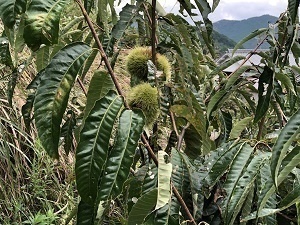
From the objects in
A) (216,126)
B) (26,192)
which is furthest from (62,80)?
(26,192)

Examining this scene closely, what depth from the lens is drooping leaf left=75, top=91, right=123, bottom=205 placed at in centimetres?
66

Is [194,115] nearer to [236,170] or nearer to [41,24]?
[236,170]

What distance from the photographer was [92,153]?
0.67m

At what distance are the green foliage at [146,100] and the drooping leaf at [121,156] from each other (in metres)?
0.11

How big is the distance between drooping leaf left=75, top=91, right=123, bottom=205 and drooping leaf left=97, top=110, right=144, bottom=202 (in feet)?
0.06

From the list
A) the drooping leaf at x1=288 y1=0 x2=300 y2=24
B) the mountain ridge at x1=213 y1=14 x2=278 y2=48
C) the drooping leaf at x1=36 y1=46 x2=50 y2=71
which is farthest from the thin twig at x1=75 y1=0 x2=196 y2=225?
the mountain ridge at x1=213 y1=14 x2=278 y2=48

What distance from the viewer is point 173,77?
1.15 meters

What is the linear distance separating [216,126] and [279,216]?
1.46 ft

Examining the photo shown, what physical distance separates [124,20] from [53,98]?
311 millimetres

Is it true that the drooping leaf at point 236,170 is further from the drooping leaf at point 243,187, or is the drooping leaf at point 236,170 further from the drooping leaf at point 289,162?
the drooping leaf at point 289,162

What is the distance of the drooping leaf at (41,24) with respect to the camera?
0.60 metres

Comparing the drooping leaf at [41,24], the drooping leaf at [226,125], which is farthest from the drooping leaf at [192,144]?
the drooping leaf at [41,24]

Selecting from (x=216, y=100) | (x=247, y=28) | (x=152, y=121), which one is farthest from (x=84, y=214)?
(x=247, y=28)

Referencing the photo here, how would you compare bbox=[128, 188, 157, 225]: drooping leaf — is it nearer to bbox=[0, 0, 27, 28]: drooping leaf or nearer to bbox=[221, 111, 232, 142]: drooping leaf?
bbox=[0, 0, 27, 28]: drooping leaf
